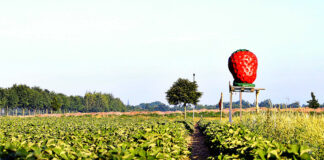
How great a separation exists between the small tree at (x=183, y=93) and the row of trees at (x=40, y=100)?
39028 millimetres

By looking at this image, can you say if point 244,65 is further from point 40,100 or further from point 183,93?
point 40,100

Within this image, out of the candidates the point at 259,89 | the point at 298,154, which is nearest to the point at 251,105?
the point at 259,89

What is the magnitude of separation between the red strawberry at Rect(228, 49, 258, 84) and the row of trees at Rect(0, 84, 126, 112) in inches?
2388

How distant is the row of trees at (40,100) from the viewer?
2709 inches

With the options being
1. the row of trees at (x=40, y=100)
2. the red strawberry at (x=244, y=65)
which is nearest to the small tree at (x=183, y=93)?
the red strawberry at (x=244, y=65)

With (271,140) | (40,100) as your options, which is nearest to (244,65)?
(271,140)

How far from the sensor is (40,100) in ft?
255

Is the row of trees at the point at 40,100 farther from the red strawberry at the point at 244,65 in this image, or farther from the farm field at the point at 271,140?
the farm field at the point at 271,140

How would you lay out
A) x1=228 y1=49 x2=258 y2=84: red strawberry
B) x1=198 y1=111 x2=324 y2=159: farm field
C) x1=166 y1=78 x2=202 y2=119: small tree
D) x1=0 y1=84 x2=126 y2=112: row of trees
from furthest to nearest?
x1=0 y1=84 x2=126 y2=112: row of trees
x1=166 y1=78 x2=202 y2=119: small tree
x1=228 y1=49 x2=258 y2=84: red strawberry
x1=198 y1=111 x2=324 y2=159: farm field

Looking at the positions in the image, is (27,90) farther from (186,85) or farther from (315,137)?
(315,137)

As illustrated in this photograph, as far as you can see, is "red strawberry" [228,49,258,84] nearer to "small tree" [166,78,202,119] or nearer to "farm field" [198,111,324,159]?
"farm field" [198,111,324,159]

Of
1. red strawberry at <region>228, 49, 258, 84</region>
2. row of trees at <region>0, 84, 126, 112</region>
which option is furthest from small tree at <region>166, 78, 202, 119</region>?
row of trees at <region>0, 84, 126, 112</region>

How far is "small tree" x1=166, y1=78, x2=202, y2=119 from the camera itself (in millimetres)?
37219

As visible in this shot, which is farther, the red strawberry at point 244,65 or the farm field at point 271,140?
the red strawberry at point 244,65
